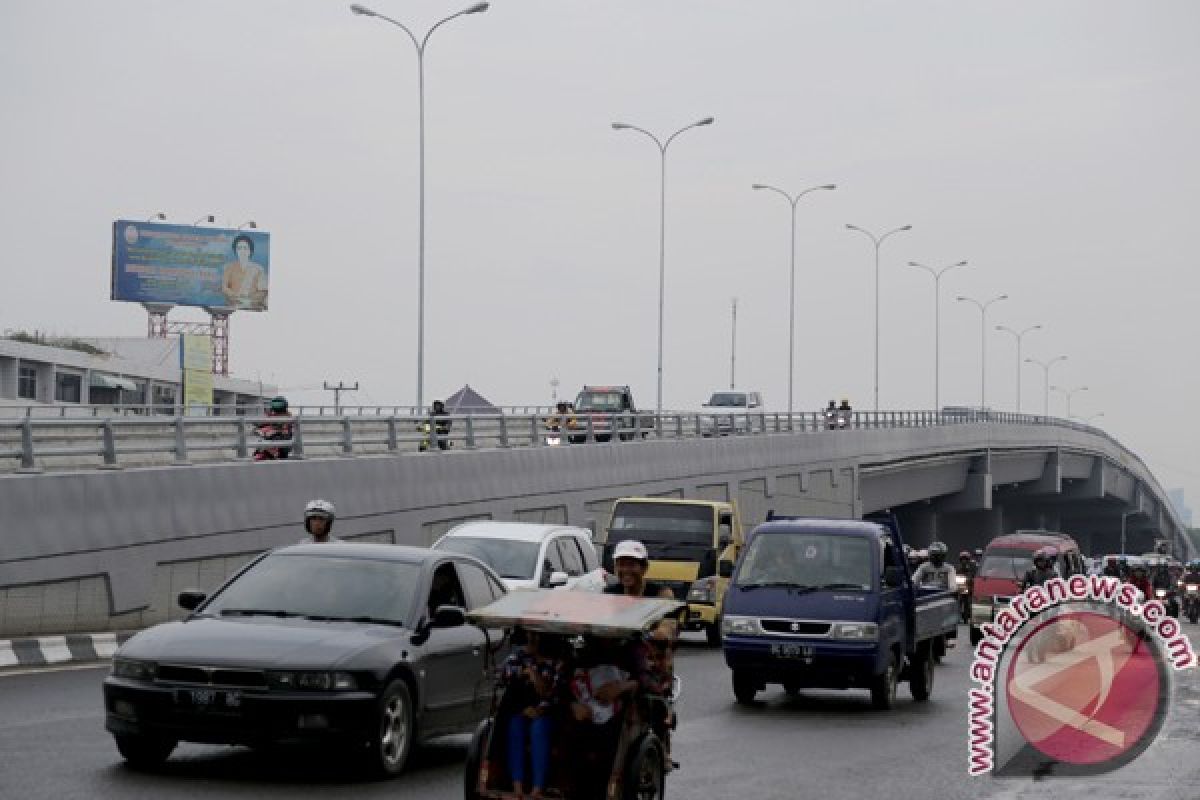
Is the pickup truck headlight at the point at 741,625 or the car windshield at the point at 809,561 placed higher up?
the car windshield at the point at 809,561

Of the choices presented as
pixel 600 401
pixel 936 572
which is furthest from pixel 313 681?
pixel 600 401

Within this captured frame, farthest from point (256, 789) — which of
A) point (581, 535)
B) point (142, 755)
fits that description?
point (581, 535)

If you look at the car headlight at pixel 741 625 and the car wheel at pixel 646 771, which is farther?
the car headlight at pixel 741 625

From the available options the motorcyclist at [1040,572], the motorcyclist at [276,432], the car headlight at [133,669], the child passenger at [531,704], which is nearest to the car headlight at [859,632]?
the car headlight at [133,669]

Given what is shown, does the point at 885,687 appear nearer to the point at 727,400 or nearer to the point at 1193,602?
the point at 1193,602

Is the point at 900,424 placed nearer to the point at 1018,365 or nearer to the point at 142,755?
the point at 1018,365

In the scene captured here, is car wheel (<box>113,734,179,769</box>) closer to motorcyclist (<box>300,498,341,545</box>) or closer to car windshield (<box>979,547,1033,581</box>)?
motorcyclist (<box>300,498,341,545</box>)

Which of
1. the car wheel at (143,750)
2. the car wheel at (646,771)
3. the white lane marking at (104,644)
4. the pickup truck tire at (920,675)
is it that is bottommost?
the pickup truck tire at (920,675)

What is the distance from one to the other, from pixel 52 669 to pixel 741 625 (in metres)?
6.49

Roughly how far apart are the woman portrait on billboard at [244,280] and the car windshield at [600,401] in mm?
43692

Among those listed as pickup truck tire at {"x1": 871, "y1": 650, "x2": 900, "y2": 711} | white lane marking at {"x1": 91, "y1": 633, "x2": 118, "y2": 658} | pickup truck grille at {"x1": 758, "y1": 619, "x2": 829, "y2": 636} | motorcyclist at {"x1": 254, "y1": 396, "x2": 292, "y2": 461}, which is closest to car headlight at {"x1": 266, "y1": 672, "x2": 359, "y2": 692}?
pickup truck grille at {"x1": 758, "y1": 619, "x2": 829, "y2": 636}

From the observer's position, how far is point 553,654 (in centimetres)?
1065

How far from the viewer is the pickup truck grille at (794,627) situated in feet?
65.9

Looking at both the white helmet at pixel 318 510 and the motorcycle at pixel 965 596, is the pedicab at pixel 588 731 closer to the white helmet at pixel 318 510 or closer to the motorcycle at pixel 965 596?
the white helmet at pixel 318 510
